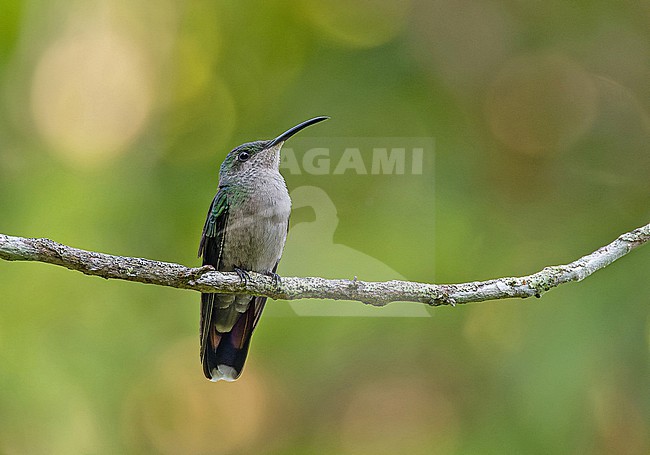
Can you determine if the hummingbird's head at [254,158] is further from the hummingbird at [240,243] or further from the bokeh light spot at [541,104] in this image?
the bokeh light spot at [541,104]

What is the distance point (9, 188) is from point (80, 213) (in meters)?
0.45

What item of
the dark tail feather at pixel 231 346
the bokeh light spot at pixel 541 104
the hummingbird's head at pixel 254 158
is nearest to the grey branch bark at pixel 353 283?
the dark tail feather at pixel 231 346

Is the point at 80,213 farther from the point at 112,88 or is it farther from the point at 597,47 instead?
the point at 597,47

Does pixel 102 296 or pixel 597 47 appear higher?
pixel 597 47

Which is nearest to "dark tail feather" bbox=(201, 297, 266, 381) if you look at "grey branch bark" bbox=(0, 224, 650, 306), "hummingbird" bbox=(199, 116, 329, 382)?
"hummingbird" bbox=(199, 116, 329, 382)

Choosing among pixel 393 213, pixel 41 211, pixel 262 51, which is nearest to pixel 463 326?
pixel 393 213

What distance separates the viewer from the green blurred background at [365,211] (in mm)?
3971

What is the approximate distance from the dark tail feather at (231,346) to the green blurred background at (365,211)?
0.54m

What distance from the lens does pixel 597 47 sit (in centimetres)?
462

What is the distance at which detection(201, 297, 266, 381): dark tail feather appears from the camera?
11.4ft

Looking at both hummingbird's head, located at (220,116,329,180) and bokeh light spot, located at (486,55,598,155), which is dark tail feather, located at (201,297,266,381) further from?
bokeh light spot, located at (486,55,598,155)

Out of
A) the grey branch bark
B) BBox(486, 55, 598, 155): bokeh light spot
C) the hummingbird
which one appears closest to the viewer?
the grey branch bark

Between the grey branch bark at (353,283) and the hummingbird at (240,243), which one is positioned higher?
the hummingbird at (240,243)

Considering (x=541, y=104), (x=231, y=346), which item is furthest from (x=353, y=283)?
(x=541, y=104)
